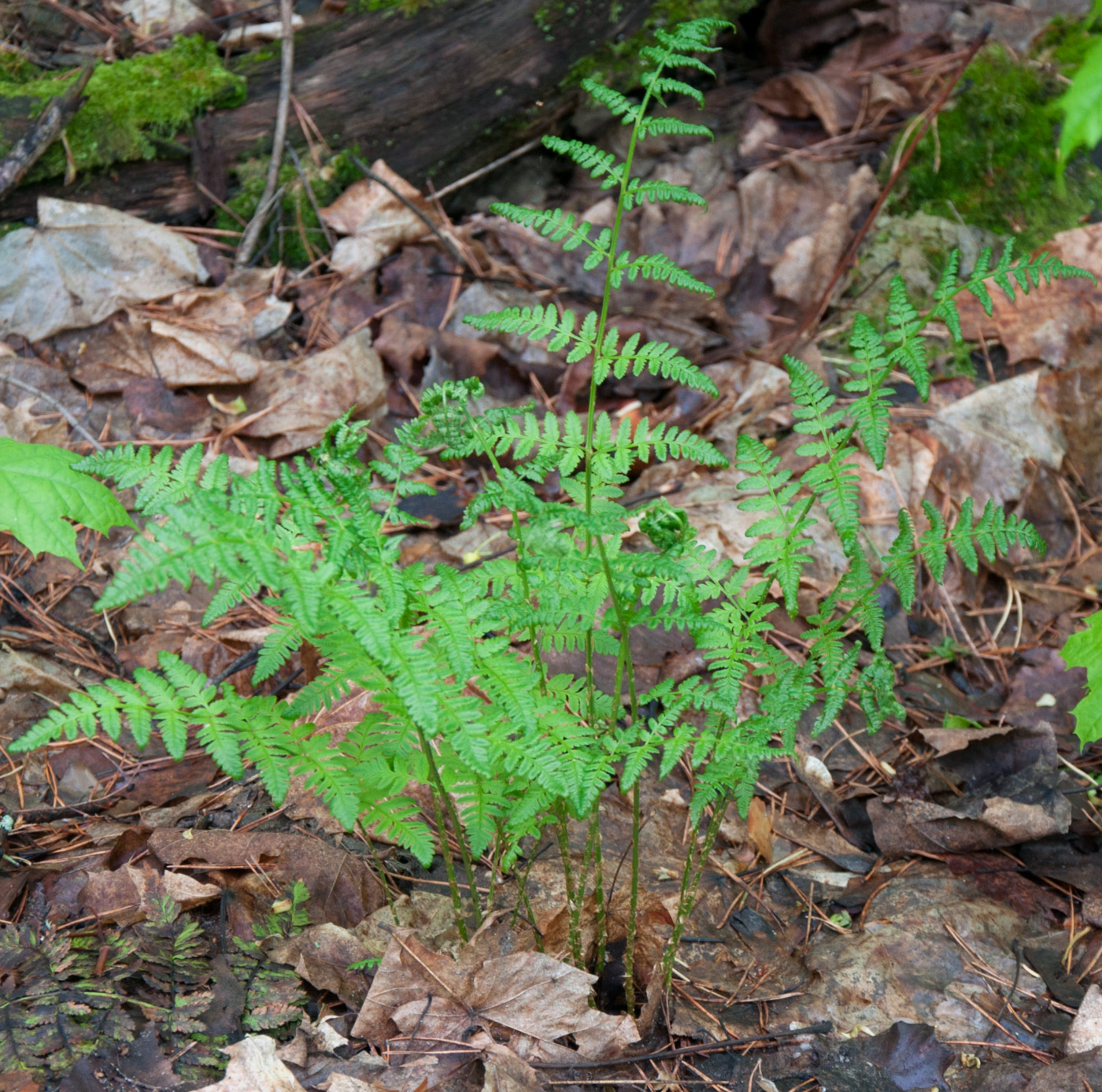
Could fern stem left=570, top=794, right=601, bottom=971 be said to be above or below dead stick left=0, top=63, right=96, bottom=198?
below

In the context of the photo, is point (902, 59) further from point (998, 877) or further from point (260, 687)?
point (260, 687)

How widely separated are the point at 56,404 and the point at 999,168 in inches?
181

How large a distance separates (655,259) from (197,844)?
182 centimetres

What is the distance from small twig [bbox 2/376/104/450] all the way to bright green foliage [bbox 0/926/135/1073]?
1.86 meters

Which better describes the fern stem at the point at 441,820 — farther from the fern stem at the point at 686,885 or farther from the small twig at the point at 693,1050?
the fern stem at the point at 686,885

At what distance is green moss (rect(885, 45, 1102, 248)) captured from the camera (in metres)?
4.70

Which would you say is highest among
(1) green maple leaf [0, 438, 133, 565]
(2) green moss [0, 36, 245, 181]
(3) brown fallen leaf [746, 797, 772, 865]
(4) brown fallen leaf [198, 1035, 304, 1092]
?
(2) green moss [0, 36, 245, 181]

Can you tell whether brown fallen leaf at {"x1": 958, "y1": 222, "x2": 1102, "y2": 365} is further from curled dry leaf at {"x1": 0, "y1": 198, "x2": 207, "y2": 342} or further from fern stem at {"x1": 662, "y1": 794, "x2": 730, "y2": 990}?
curled dry leaf at {"x1": 0, "y1": 198, "x2": 207, "y2": 342}

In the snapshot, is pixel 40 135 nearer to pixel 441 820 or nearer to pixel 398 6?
pixel 398 6

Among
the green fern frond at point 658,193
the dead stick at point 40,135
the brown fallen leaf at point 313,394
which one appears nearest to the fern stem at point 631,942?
the green fern frond at point 658,193

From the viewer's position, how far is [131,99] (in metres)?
4.04

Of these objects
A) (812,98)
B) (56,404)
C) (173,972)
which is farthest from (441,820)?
(812,98)

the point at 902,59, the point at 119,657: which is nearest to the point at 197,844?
the point at 119,657

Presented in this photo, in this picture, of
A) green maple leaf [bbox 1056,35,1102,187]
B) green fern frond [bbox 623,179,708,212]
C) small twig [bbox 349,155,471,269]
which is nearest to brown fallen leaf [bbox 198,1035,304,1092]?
green fern frond [bbox 623,179,708,212]
